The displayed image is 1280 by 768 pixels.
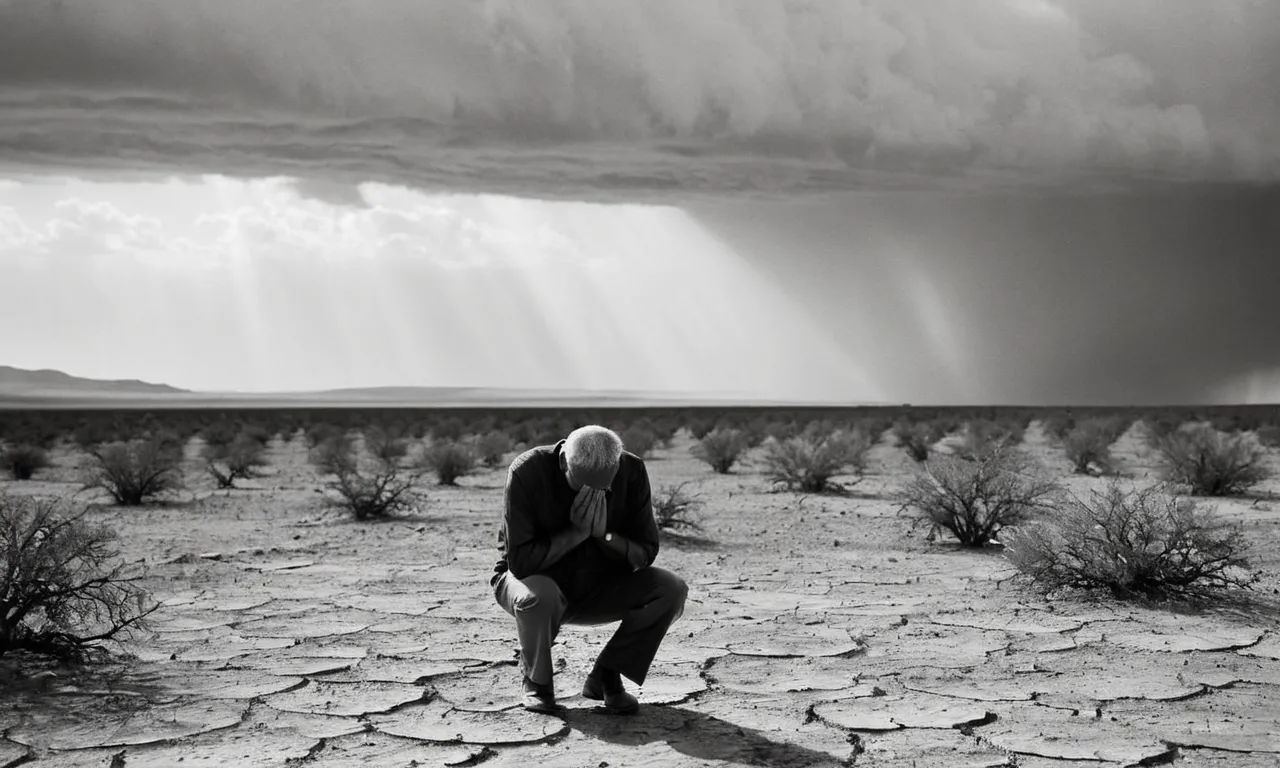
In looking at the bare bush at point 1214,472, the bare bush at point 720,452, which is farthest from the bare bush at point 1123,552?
the bare bush at point 720,452

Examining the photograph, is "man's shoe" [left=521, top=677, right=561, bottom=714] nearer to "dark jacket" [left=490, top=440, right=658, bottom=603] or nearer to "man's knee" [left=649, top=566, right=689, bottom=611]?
"dark jacket" [left=490, top=440, right=658, bottom=603]

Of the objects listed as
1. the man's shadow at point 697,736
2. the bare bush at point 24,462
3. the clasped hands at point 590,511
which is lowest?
the man's shadow at point 697,736

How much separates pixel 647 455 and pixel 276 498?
14.2 m

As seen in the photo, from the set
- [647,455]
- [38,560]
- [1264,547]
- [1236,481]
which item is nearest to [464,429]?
[647,455]

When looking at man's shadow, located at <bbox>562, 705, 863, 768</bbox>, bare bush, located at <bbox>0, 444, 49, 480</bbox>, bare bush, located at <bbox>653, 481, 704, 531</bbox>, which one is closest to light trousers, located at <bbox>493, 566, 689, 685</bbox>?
man's shadow, located at <bbox>562, 705, 863, 768</bbox>

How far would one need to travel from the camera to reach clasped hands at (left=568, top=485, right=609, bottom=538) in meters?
6.11

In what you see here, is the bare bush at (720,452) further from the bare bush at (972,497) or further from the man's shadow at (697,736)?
the man's shadow at (697,736)

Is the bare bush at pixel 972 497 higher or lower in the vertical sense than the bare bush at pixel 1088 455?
lower

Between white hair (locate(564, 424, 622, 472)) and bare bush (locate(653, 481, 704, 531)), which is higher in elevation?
white hair (locate(564, 424, 622, 472))

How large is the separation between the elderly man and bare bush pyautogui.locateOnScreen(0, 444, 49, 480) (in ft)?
72.4

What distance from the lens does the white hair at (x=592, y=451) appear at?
5.97 meters

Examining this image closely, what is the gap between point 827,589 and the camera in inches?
433

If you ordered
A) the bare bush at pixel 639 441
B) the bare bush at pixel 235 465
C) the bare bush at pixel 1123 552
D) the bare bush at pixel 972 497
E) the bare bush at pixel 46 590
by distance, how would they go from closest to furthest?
the bare bush at pixel 46 590 → the bare bush at pixel 1123 552 → the bare bush at pixel 972 497 → the bare bush at pixel 235 465 → the bare bush at pixel 639 441

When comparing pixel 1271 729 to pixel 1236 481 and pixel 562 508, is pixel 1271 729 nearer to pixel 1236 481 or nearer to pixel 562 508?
pixel 562 508
